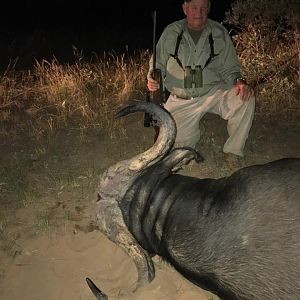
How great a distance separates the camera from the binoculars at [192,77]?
514 cm

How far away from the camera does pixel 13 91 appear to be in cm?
774

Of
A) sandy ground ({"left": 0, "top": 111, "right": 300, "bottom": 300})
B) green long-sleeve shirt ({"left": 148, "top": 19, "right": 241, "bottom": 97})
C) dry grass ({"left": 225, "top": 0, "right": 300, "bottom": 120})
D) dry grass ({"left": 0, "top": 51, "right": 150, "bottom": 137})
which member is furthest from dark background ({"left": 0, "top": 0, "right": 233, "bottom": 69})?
green long-sleeve shirt ({"left": 148, "top": 19, "right": 241, "bottom": 97})

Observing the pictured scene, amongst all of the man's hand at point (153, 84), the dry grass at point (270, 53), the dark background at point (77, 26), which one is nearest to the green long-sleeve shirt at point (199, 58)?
the man's hand at point (153, 84)

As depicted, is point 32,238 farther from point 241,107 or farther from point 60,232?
point 241,107

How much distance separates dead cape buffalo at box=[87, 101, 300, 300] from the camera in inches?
105

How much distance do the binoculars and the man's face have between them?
448 mm

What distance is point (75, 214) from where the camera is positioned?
466cm

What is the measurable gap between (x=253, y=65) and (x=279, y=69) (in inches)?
15.9

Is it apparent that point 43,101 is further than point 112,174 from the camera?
Yes

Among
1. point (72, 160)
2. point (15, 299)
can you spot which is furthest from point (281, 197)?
point (72, 160)

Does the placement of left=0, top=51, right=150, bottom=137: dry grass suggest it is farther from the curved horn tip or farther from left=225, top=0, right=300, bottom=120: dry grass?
the curved horn tip

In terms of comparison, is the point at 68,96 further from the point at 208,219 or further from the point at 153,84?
the point at 208,219

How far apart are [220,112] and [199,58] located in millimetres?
638

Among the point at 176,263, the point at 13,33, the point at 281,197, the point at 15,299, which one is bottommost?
the point at 13,33
